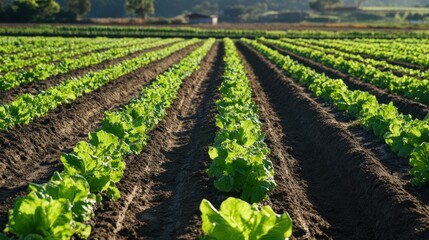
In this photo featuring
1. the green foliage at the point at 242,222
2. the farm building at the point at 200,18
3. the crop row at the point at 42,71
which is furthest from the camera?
the farm building at the point at 200,18

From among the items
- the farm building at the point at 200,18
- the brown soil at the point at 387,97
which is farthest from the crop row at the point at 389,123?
the farm building at the point at 200,18

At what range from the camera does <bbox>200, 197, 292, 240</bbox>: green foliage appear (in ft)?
15.4

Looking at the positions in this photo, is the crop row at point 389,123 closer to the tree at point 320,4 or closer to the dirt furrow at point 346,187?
the dirt furrow at point 346,187

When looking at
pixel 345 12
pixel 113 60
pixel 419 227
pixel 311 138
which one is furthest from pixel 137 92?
pixel 345 12

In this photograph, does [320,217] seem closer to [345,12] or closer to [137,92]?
[137,92]

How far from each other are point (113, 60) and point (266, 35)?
3736 cm

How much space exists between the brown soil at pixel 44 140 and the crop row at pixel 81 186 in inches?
44.9

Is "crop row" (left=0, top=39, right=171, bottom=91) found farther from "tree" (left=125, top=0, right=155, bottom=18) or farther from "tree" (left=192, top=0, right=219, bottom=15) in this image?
"tree" (left=192, top=0, right=219, bottom=15)

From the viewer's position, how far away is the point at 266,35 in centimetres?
6219

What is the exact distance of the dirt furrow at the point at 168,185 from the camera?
21.3 feet

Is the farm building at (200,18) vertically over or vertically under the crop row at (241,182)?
under

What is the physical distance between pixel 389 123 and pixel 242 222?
633 centimetres

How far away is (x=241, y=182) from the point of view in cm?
714

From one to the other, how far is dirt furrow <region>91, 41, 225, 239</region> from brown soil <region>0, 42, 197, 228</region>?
139cm
